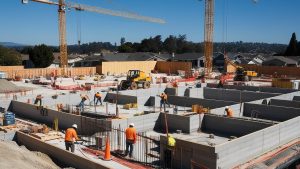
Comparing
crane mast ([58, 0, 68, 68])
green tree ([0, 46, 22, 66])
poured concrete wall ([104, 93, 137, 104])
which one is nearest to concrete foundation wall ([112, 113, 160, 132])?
poured concrete wall ([104, 93, 137, 104])

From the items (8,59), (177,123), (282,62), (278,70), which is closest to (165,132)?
(177,123)

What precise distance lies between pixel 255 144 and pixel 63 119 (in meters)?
9.35

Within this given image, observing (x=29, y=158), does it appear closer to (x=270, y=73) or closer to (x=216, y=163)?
(x=216, y=163)

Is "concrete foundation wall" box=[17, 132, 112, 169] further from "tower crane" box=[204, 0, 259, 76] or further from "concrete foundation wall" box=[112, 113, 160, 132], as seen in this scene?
"tower crane" box=[204, 0, 259, 76]

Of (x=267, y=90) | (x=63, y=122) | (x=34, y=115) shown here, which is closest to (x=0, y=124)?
(x=34, y=115)

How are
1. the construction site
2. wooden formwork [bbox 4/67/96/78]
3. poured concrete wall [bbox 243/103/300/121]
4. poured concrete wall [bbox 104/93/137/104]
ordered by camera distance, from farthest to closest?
wooden formwork [bbox 4/67/96/78]
poured concrete wall [bbox 104/93/137/104]
poured concrete wall [bbox 243/103/300/121]
the construction site

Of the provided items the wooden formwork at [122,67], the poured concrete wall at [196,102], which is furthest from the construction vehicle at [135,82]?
the wooden formwork at [122,67]

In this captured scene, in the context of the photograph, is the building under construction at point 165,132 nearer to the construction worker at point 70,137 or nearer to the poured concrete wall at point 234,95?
the poured concrete wall at point 234,95

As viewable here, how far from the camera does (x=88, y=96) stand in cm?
2488

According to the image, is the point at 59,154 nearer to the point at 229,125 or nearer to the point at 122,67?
the point at 229,125

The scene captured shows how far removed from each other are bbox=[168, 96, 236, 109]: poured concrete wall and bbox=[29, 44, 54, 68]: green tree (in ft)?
141

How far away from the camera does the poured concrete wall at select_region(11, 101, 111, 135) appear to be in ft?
50.5

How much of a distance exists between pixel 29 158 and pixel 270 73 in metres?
43.3

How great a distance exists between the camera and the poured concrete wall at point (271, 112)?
738 inches
